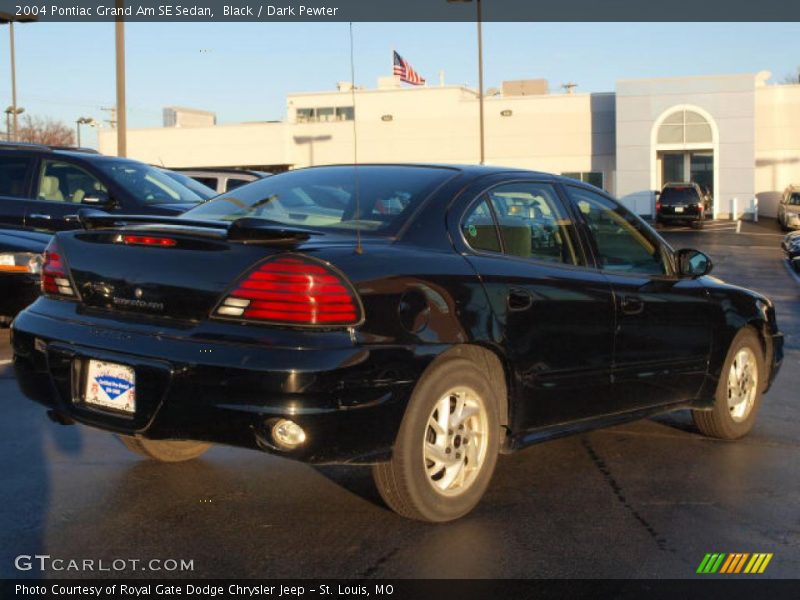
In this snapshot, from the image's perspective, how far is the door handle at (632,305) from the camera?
16.9 ft

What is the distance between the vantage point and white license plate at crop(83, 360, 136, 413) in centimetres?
397

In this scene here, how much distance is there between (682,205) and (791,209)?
498cm

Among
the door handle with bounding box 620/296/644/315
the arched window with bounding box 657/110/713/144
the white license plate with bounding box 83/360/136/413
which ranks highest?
the arched window with bounding box 657/110/713/144

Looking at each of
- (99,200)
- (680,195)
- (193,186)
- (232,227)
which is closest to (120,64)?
(193,186)

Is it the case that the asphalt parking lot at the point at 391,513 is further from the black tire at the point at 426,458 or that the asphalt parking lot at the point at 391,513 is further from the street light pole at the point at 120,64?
the street light pole at the point at 120,64

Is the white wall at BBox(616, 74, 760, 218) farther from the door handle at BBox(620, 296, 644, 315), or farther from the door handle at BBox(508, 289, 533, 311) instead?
the door handle at BBox(508, 289, 533, 311)

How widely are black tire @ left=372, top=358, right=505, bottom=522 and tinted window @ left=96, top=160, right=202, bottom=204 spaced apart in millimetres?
7130

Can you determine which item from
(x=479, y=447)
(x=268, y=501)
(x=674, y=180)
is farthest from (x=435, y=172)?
(x=674, y=180)

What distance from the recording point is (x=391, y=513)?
4402 mm

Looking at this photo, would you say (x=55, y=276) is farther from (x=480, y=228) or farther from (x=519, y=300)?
(x=519, y=300)

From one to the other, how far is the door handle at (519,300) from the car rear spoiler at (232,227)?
3.03 ft
